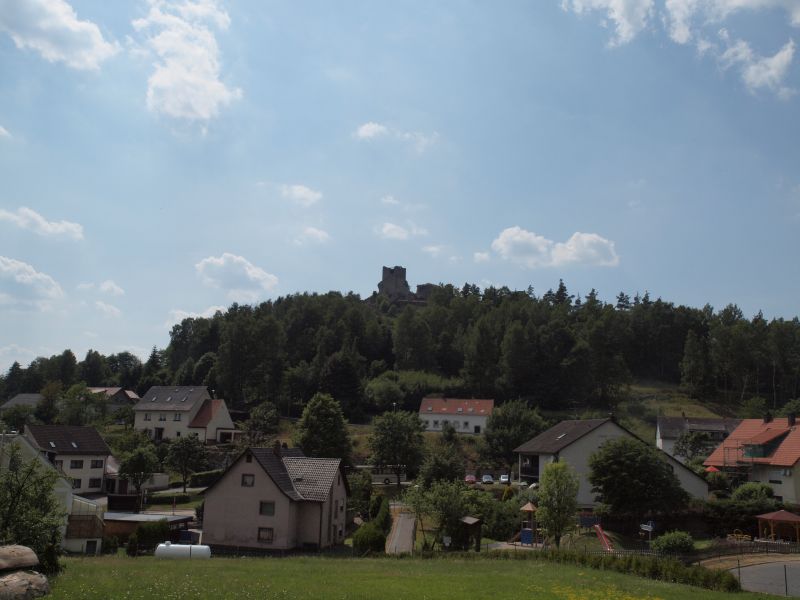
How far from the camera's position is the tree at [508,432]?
73.2 metres

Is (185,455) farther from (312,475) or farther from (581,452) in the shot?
(581,452)

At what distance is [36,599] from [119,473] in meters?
45.0

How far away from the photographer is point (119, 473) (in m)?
58.3

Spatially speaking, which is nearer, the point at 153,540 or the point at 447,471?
the point at 153,540

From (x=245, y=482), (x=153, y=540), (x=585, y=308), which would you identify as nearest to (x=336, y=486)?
(x=245, y=482)

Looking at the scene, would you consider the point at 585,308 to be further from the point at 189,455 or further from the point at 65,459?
the point at 65,459

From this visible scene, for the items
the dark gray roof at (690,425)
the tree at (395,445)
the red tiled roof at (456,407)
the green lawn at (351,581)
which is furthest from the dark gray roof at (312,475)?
the dark gray roof at (690,425)

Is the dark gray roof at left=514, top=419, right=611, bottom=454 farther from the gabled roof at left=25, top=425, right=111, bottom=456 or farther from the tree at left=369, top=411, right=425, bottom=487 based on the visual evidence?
the gabled roof at left=25, top=425, right=111, bottom=456

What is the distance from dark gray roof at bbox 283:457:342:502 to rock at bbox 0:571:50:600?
22.0 m

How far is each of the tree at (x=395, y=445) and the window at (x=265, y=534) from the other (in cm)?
2839

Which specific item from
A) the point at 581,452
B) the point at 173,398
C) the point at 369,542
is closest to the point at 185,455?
the point at 173,398

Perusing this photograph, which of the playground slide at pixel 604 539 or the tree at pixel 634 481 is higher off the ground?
the tree at pixel 634 481

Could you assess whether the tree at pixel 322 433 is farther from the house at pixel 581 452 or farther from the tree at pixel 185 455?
the house at pixel 581 452

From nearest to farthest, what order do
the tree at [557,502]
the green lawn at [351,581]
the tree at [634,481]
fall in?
1. the green lawn at [351,581]
2. the tree at [557,502]
3. the tree at [634,481]
